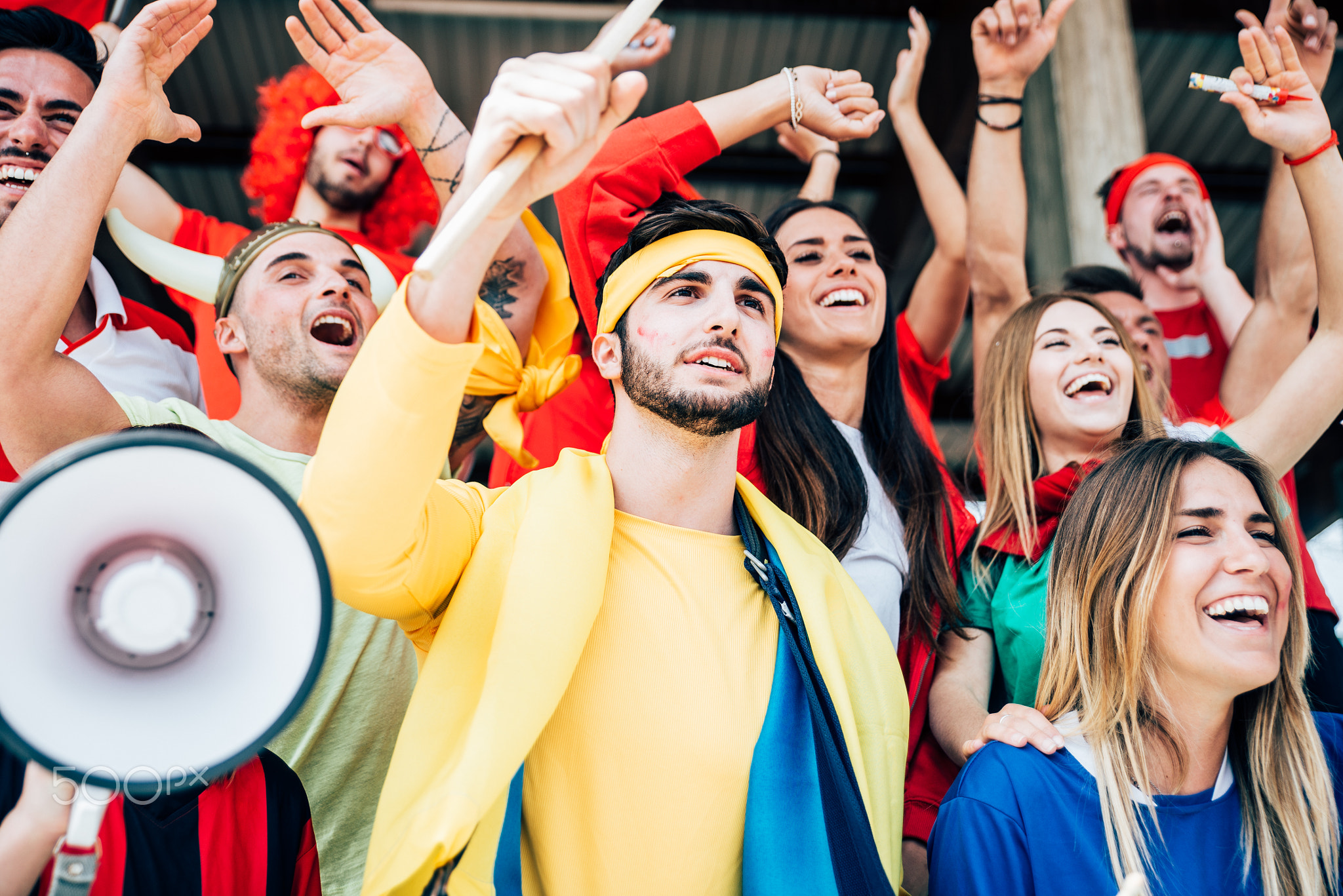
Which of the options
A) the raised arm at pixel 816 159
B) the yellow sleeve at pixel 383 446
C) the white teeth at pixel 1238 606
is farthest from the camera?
the raised arm at pixel 816 159

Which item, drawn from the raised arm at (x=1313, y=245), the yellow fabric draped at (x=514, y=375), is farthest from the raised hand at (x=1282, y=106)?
the yellow fabric draped at (x=514, y=375)

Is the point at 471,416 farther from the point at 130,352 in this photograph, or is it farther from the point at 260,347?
the point at 130,352

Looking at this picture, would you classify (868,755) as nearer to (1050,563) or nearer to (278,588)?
(1050,563)

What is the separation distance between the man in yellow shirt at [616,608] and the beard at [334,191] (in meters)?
1.79

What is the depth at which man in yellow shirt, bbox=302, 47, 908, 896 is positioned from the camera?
1636 millimetres

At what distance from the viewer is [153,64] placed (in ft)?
8.25

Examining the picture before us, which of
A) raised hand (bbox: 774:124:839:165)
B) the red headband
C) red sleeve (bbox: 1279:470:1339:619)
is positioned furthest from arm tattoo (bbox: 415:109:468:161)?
the red headband

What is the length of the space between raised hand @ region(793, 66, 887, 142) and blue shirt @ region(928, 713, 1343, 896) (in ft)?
5.73

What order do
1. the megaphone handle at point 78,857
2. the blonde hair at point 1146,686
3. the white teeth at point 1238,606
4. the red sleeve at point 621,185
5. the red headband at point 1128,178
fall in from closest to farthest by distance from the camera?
the megaphone handle at point 78,857 < the blonde hair at point 1146,686 < the white teeth at point 1238,606 < the red sleeve at point 621,185 < the red headband at point 1128,178

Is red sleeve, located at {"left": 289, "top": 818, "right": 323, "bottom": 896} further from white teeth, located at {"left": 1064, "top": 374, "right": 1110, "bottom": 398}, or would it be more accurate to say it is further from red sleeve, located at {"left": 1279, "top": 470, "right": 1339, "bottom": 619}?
red sleeve, located at {"left": 1279, "top": 470, "right": 1339, "bottom": 619}

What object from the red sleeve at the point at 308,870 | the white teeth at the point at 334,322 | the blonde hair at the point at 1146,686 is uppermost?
the white teeth at the point at 334,322

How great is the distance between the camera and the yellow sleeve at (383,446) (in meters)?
1.60

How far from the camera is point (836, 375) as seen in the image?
3283mm

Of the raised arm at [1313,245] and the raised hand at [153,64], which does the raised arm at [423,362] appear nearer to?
the raised hand at [153,64]
